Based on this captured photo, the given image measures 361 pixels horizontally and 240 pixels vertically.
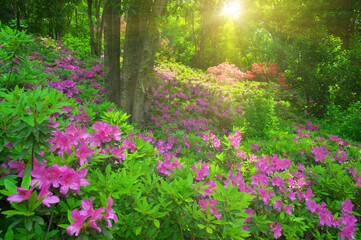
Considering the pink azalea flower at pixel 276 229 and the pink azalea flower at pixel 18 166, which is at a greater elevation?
the pink azalea flower at pixel 18 166

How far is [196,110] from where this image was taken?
21.4 ft

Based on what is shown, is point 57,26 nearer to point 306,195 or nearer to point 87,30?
point 87,30

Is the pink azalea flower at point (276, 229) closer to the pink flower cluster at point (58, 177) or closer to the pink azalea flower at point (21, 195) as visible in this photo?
the pink flower cluster at point (58, 177)

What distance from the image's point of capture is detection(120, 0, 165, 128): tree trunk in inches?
186

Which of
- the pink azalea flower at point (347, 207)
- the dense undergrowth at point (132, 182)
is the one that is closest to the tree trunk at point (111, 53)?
the dense undergrowth at point (132, 182)

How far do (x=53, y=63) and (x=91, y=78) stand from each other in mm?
1637

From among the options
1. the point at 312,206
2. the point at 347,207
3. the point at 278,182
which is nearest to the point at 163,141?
the point at 278,182

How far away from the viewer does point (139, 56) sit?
5199mm

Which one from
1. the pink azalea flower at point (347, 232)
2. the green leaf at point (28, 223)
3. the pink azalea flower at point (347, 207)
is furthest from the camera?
the pink azalea flower at point (347, 207)

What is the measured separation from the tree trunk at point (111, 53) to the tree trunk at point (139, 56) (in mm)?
517

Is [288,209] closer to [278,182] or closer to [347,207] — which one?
[278,182]

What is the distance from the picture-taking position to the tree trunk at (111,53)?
211 inches

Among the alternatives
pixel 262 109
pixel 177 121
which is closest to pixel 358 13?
pixel 262 109

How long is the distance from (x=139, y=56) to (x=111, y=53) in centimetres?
88
